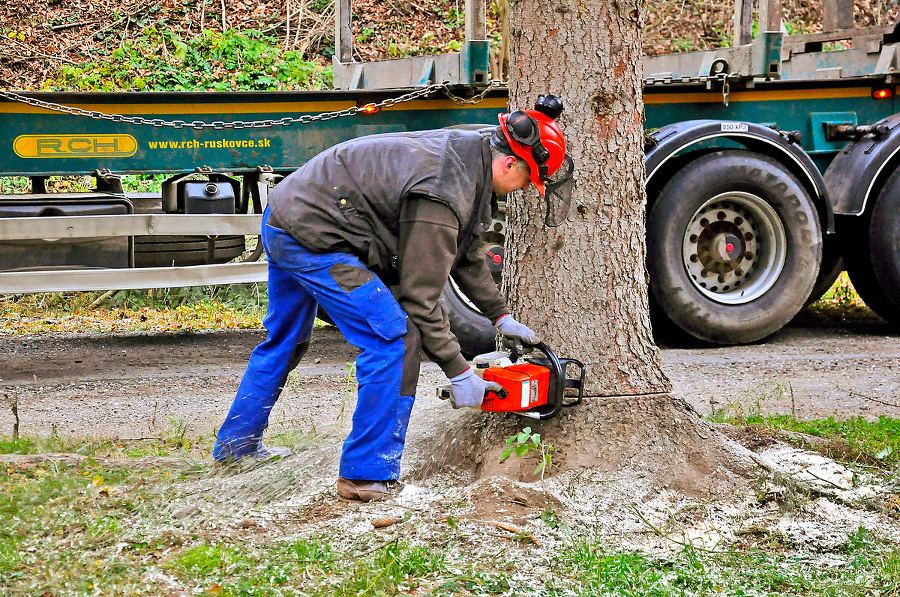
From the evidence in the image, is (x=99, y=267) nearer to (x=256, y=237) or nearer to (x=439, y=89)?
(x=256, y=237)

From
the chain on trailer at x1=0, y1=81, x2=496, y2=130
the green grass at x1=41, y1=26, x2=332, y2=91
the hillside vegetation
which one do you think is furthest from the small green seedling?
the green grass at x1=41, y1=26, x2=332, y2=91

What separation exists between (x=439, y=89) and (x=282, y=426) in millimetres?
2566

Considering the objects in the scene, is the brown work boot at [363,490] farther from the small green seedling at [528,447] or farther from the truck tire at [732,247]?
the truck tire at [732,247]

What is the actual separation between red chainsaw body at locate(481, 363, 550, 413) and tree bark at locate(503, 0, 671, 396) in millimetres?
244

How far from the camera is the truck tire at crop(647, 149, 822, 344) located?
6.28m

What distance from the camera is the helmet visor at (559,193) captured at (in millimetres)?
3574

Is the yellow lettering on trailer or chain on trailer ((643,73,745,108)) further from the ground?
chain on trailer ((643,73,745,108))

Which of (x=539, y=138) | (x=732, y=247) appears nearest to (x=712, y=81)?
(x=732, y=247)

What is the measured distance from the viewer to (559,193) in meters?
3.65

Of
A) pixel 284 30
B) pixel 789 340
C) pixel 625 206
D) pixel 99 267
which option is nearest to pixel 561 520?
pixel 625 206

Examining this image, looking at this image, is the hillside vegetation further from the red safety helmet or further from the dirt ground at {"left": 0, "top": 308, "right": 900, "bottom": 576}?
the red safety helmet

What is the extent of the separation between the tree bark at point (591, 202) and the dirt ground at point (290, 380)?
0.82 m

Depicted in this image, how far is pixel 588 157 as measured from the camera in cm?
374

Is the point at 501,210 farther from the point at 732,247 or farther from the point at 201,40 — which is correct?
the point at 201,40
